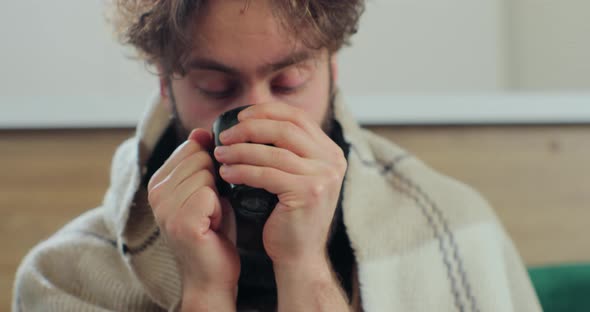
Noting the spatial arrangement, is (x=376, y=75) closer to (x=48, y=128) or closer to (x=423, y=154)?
(x=423, y=154)

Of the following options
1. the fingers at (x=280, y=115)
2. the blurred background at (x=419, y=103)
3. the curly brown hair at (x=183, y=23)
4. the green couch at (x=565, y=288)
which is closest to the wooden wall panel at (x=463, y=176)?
the blurred background at (x=419, y=103)

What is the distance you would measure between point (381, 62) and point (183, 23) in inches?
20.8

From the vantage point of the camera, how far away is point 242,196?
2.00 feet

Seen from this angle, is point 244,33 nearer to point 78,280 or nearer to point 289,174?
point 289,174

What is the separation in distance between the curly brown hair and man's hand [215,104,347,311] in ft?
0.47

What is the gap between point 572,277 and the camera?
100 centimetres

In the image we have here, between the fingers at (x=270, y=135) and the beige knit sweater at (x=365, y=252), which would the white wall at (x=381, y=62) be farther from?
the fingers at (x=270, y=135)

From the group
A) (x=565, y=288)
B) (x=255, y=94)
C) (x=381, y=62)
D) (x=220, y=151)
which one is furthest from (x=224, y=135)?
(x=565, y=288)

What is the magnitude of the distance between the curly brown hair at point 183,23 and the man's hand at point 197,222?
147mm

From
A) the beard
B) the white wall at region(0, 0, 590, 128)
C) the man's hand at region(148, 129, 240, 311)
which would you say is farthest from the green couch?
the man's hand at region(148, 129, 240, 311)

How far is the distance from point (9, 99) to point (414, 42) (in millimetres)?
787

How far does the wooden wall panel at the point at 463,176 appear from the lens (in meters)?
1.08

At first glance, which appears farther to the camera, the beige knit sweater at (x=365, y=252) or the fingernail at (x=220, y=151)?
the beige knit sweater at (x=365, y=252)

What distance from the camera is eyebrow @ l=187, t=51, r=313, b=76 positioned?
696 mm
